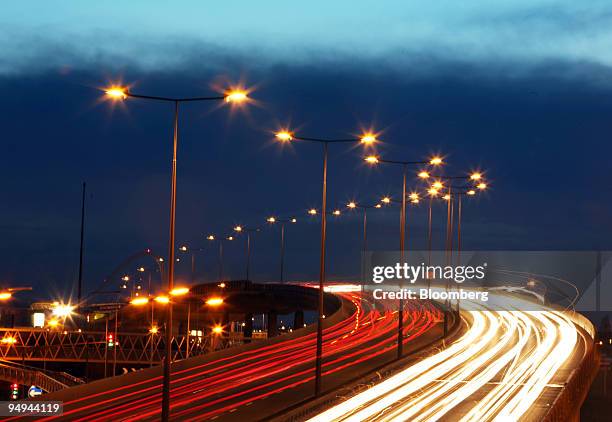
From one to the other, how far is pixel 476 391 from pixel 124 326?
11650cm

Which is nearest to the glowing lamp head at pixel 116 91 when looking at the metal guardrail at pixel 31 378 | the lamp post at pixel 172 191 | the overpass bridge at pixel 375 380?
the lamp post at pixel 172 191

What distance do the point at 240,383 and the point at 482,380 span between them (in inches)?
508

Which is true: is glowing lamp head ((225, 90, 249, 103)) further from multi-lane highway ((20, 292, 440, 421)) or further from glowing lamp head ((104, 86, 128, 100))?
multi-lane highway ((20, 292, 440, 421))

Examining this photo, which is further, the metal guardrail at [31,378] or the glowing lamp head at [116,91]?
the metal guardrail at [31,378]

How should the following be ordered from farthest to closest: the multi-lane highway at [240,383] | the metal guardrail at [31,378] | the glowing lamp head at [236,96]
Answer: the metal guardrail at [31,378] → the multi-lane highway at [240,383] → the glowing lamp head at [236,96]

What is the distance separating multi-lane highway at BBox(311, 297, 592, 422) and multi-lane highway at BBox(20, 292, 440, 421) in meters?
4.16

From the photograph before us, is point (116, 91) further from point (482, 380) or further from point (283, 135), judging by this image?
point (482, 380)

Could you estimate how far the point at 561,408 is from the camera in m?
39.0

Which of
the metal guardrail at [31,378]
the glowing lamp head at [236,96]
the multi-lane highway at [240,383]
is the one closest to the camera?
the glowing lamp head at [236,96]

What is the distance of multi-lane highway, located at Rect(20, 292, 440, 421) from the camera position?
154ft

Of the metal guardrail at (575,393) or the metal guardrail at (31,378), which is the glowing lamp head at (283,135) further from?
the metal guardrail at (31,378)

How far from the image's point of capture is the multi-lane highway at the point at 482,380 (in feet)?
144

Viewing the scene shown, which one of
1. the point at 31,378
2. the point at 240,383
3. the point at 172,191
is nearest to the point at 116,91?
the point at 172,191

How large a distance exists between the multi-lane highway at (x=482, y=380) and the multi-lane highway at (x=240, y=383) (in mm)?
4162
